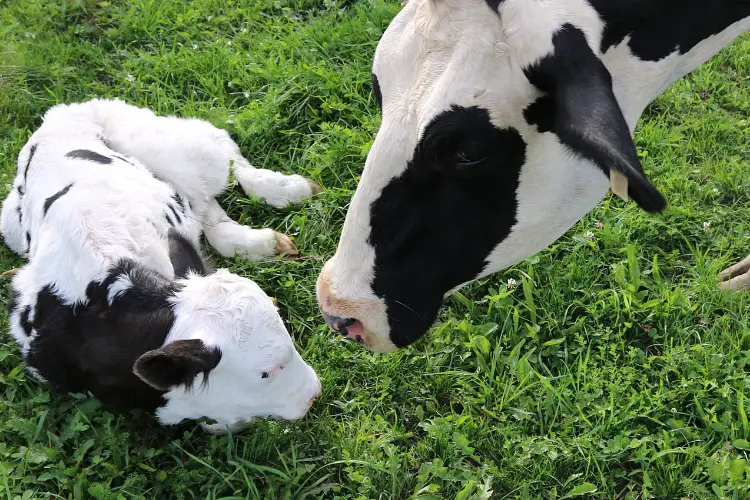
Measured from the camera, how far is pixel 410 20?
2.27m

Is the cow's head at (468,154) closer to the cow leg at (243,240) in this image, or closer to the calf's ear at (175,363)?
Result: the calf's ear at (175,363)

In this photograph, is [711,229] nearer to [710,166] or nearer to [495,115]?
[710,166]

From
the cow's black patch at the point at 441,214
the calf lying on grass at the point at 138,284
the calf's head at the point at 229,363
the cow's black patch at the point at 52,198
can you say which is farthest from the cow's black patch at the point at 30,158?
the cow's black patch at the point at 441,214

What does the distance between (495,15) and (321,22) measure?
3252 millimetres

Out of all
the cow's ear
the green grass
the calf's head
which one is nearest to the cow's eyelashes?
the cow's ear

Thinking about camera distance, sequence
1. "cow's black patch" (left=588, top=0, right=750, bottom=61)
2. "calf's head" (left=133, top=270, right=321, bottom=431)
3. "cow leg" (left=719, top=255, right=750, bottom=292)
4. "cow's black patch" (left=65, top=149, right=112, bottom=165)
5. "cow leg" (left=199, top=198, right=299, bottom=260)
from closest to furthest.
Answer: "cow's black patch" (left=588, top=0, right=750, bottom=61), "calf's head" (left=133, top=270, right=321, bottom=431), "cow leg" (left=719, top=255, right=750, bottom=292), "cow's black patch" (left=65, top=149, right=112, bottom=165), "cow leg" (left=199, top=198, right=299, bottom=260)

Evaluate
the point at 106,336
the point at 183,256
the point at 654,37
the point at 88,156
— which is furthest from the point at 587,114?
the point at 88,156

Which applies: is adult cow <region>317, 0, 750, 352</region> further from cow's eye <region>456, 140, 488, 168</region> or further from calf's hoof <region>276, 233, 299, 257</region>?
calf's hoof <region>276, 233, 299, 257</region>

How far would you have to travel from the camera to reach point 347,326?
2.62 metres

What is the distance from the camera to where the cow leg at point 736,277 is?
3.54 metres

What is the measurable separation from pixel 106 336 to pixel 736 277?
9.68ft

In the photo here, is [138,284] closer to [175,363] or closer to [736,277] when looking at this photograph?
[175,363]

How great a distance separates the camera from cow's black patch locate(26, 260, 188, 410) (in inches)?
120

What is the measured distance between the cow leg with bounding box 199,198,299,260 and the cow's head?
4.54 feet
